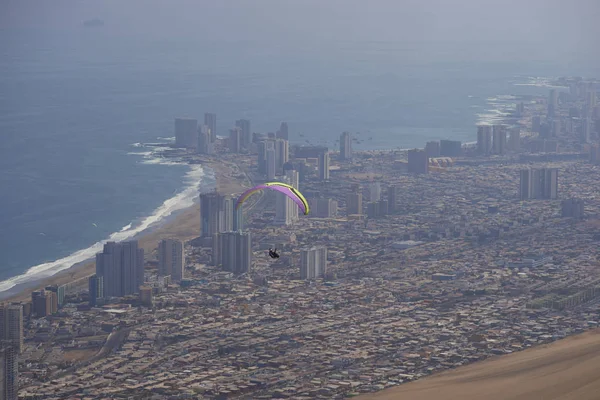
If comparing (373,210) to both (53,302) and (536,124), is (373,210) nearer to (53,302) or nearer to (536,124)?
(53,302)

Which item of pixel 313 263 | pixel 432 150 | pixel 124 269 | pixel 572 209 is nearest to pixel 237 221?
pixel 313 263

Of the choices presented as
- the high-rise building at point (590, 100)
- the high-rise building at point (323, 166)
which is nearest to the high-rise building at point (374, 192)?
the high-rise building at point (323, 166)

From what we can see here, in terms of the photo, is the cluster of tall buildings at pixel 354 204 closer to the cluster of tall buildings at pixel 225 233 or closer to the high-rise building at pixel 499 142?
the cluster of tall buildings at pixel 225 233

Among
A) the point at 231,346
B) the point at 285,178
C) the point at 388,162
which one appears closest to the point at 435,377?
the point at 231,346

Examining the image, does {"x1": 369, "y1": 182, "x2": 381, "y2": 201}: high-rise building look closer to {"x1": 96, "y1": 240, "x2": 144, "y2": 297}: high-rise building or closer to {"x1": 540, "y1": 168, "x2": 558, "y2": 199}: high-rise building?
{"x1": 540, "y1": 168, "x2": 558, "y2": 199}: high-rise building

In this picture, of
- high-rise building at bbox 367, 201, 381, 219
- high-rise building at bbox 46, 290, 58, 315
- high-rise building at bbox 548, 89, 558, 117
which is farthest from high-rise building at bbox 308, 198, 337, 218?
high-rise building at bbox 548, 89, 558, 117

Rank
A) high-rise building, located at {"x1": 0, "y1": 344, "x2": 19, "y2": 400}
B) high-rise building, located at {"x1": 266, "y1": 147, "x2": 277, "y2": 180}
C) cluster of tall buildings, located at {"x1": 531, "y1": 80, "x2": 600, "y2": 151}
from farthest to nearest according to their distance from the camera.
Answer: cluster of tall buildings, located at {"x1": 531, "y1": 80, "x2": 600, "y2": 151}, high-rise building, located at {"x1": 266, "y1": 147, "x2": 277, "y2": 180}, high-rise building, located at {"x1": 0, "y1": 344, "x2": 19, "y2": 400}
